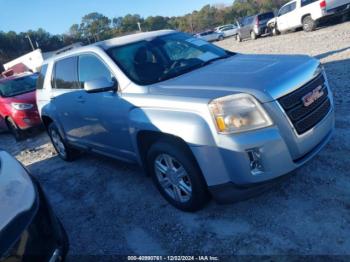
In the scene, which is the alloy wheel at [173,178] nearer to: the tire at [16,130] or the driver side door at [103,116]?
the driver side door at [103,116]

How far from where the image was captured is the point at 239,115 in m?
2.94

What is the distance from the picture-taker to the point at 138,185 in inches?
182

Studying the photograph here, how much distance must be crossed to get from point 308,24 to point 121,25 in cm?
6125

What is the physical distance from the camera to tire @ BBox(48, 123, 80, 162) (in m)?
6.07

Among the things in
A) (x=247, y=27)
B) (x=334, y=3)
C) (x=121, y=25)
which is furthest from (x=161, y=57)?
(x=121, y=25)

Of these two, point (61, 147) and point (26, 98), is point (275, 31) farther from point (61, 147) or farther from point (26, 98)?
point (61, 147)

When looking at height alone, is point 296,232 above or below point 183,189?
below

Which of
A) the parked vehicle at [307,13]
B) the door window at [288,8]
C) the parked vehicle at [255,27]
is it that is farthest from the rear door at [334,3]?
the parked vehicle at [255,27]

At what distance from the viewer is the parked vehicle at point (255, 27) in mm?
22641

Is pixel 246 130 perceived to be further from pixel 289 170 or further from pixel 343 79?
pixel 343 79

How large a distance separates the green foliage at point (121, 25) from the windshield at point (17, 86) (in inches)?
2295

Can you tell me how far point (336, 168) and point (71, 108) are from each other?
11.4ft

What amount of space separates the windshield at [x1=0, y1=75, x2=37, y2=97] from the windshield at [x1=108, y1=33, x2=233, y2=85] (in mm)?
6071

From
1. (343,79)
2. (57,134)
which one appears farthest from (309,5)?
(57,134)
